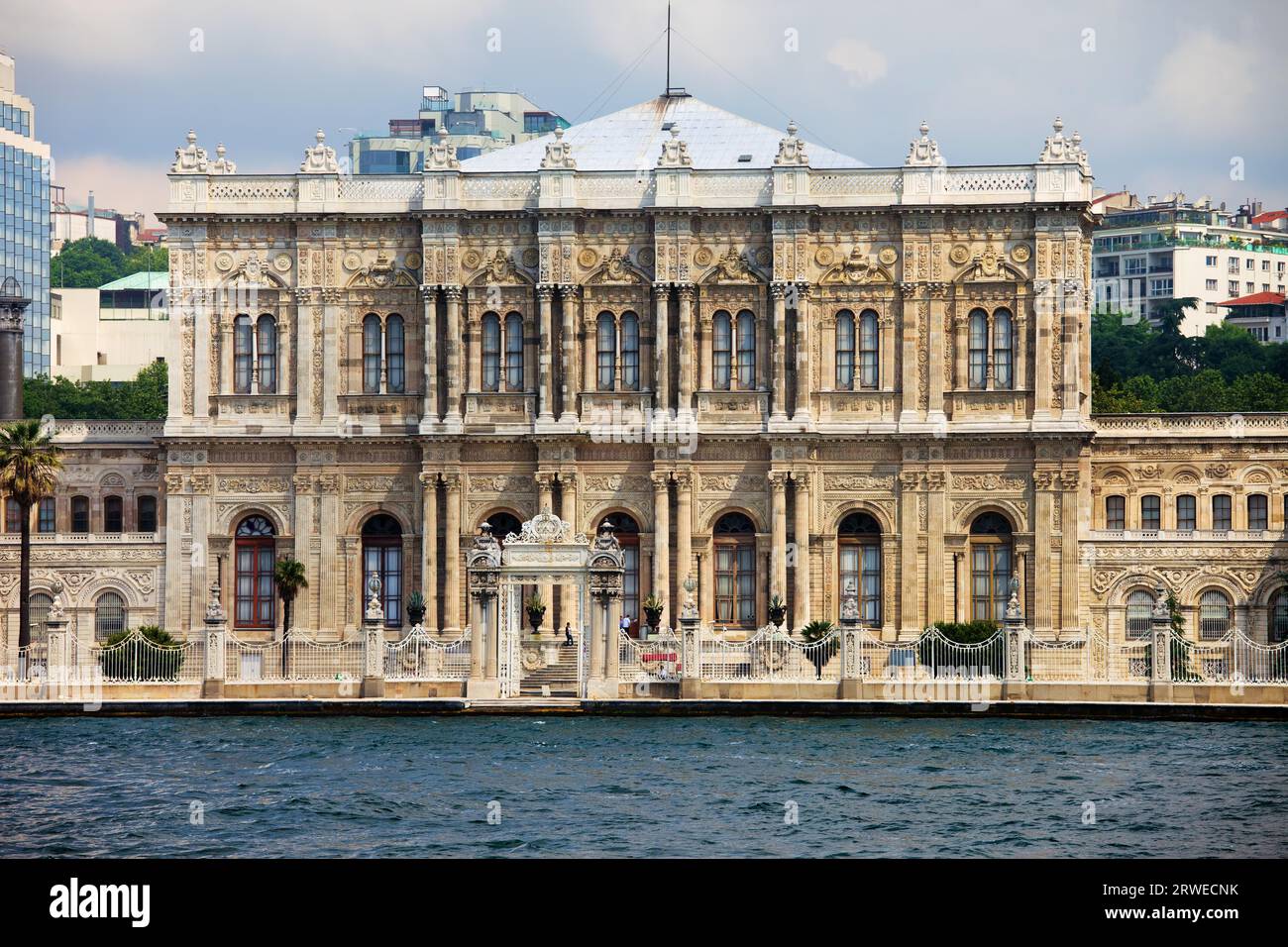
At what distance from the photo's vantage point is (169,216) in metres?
58.6

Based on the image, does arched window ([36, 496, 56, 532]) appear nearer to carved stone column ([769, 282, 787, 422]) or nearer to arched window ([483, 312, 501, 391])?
arched window ([483, 312, 501, 391])

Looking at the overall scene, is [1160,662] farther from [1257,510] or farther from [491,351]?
[491,351]

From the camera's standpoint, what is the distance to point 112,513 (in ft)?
199

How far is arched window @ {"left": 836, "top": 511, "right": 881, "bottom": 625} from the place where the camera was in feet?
187

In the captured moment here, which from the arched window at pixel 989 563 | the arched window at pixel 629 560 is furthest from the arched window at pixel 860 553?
the arched window at pixel 629 560

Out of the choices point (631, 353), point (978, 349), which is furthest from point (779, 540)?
point (978, 349)

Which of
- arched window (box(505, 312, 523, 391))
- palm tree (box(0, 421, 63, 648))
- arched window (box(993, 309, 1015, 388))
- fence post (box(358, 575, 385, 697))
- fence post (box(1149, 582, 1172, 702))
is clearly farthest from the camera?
arched window (box(505, 312, 523, 391))

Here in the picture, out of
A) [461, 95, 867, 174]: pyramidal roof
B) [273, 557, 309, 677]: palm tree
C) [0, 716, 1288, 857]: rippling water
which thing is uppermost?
[461, 95, 867, 174]: pyramidal roof

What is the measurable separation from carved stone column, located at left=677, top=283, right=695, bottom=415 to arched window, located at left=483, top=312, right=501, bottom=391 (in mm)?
4581

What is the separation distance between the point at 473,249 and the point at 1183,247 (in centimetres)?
6957

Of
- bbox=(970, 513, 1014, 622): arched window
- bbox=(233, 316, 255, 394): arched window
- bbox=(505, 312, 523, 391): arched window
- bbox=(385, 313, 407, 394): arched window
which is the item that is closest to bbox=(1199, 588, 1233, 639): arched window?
bbox=(970, 513, 1014, 622): arched window

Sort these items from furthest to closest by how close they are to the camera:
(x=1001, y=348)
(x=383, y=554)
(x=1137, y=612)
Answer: (x=383, y=554) < (x=1001, y=348) < (x=1137, y=612)

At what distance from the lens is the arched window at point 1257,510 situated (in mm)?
58281

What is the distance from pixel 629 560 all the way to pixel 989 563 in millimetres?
8604
